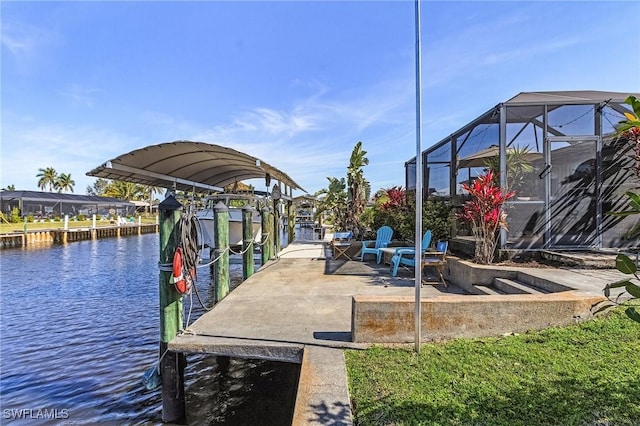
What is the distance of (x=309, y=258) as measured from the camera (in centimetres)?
1056

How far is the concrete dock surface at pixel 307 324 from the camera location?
2838 mm

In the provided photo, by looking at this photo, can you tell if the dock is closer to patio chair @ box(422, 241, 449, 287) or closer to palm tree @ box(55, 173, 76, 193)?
patio chair @ box(422, 241, 449, 287)

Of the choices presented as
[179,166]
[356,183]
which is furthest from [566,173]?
[179,166]

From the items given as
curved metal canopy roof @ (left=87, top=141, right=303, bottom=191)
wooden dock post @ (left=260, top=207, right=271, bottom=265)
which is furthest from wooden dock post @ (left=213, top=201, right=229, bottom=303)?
wooden dock post @ (left=260, top=207, right=271, bottom=265)

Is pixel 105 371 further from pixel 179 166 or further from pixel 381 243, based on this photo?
pixel 381 243

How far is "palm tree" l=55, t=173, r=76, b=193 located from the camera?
78062 mm

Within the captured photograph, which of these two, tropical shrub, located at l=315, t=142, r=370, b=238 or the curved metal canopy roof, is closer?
the curved metal canopy roof

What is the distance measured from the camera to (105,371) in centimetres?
577

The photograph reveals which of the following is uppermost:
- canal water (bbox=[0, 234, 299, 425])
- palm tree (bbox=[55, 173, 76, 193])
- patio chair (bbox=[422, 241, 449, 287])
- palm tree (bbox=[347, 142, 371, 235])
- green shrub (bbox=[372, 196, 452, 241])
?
palm tree (bbox=[55, 173, 76, 193])

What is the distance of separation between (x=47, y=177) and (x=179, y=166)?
85453 mm

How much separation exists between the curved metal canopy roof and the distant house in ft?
129

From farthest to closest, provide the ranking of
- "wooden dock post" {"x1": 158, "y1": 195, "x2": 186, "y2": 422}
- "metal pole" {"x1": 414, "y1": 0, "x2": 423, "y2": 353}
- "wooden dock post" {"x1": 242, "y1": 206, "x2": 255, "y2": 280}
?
"wooden dock post" {"x1": 242, "y1": 206, "x2": 255, "y2": 280} → "wooden dock post" {"x1": 158, "y1": 195, "x2": 186, "y2": 422} → "metal pole" {"x1": 414, "y1": 0, "x2": 423, "y2": 353}

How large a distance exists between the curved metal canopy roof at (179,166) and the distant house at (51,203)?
39.3m

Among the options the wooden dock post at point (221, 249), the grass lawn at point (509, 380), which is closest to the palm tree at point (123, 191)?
the wooden dock post at point (221, 249)
